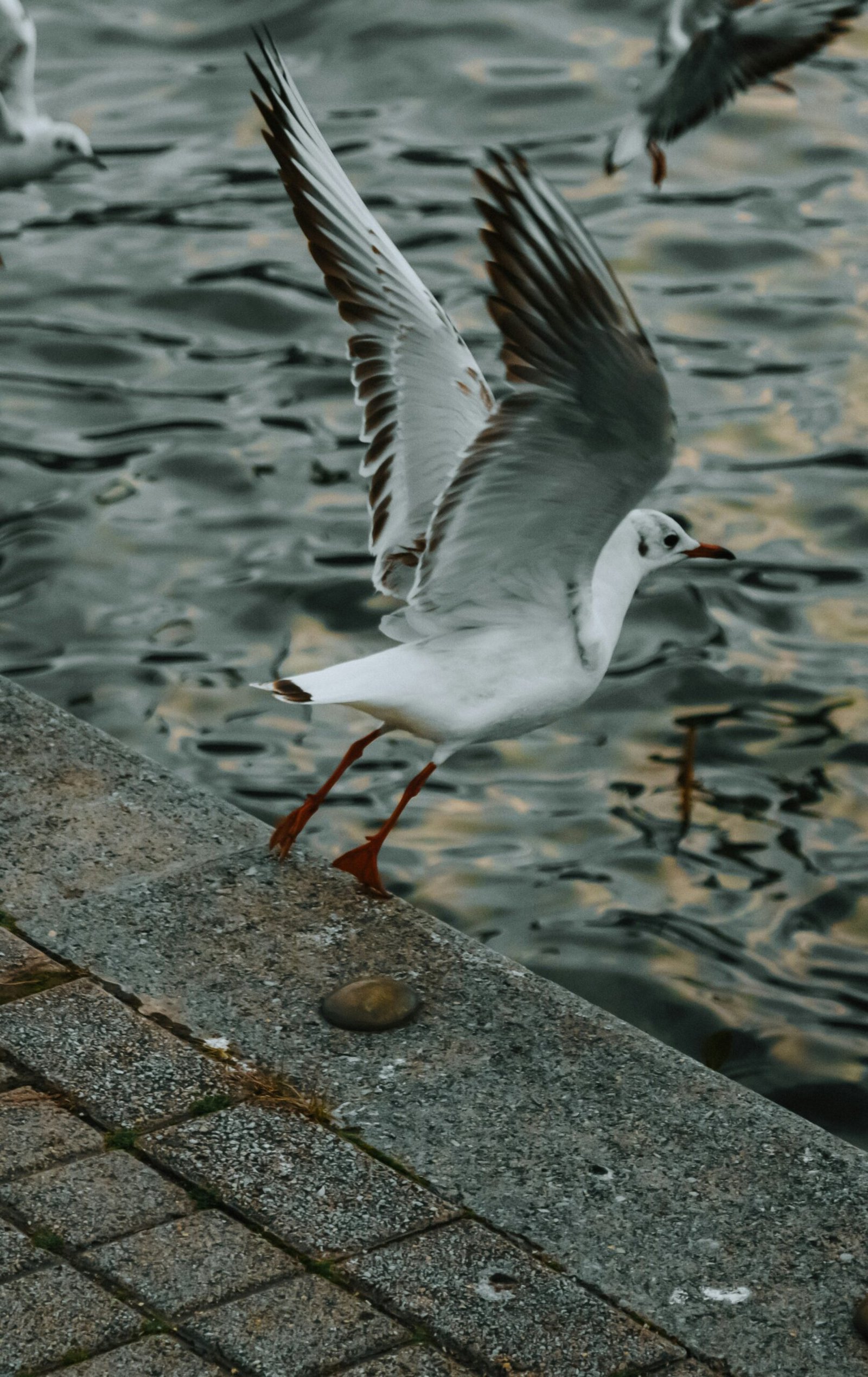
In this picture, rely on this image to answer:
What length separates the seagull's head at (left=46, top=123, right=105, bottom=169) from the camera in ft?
32.2

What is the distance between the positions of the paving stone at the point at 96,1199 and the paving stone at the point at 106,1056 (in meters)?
0.16

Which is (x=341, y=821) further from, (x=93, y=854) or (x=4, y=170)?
(x=4, y=170)

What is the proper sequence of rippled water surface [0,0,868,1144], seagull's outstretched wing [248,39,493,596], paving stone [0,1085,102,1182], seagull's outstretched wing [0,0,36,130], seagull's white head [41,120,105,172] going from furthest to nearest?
seagull's white head [41,120,105,172] < seagull's outstretched wing [0,0,36,130] < rippled water surface [0,0,868,1144] < seagull's outstretched wing [248,39,493,596] < paving stone [0,1085,102,1182]

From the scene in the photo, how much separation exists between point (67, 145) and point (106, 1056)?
22.2 ft

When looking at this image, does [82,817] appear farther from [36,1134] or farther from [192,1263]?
[192,1263]

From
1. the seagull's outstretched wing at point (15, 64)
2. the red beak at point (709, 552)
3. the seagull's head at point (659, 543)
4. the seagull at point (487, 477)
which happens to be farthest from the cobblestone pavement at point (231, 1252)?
the seagull's outstretched wing at point (15, 64)

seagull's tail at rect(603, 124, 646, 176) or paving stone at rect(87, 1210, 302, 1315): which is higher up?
seagull's tail at rect(603, 124, 646, 176)

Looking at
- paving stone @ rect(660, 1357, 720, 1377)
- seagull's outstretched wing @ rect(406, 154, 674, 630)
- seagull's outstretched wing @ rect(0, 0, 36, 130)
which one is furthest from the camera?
seagull's outstretched wing @ rect(0, 0, 36, 130)

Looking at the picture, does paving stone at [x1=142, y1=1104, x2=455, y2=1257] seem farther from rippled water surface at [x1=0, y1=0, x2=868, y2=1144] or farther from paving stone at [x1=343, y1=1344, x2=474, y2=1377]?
rippled water surface at [x1=0, y1=0, x2=868, y2=1144]

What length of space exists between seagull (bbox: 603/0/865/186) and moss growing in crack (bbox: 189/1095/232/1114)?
16.7 feet

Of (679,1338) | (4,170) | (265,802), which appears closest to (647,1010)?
(265,802)

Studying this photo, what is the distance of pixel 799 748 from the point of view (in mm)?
7070

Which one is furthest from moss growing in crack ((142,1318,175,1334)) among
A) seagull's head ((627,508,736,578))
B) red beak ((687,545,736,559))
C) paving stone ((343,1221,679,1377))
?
red beak ((687,545,736,559))

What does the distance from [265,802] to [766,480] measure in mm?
3262
